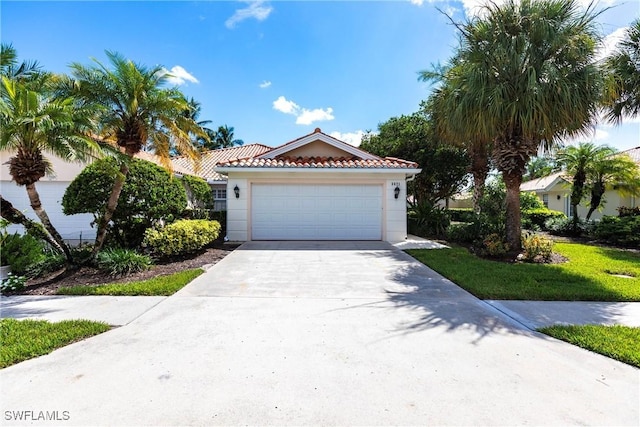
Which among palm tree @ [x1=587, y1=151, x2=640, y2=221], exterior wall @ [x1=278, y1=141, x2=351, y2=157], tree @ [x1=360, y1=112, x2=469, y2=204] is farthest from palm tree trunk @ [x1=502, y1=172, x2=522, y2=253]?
palm tree @ [x1=587, y1=151, x2=640, y2=221]

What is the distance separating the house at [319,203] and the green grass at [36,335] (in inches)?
311

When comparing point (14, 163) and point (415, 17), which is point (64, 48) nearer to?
point (14, 163)

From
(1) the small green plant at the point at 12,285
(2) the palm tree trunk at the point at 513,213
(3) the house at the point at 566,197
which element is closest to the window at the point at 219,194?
(1) the small green plant at the point at 12,285

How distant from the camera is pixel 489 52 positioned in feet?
27.4

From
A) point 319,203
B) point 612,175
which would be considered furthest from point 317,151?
point 612,175

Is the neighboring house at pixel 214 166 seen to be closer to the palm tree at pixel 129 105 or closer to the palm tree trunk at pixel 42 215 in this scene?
the palm tree at pixel 129 105

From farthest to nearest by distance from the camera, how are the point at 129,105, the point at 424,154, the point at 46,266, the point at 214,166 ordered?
the point at 424,154 → the point at 214,166 → the point at 46,266 → the point at 129,105

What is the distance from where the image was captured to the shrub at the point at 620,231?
38.1 feet

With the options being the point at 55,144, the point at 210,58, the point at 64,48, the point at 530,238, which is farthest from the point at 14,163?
the point at 530,238

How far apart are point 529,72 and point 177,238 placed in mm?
10615

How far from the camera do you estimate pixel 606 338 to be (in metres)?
3.86

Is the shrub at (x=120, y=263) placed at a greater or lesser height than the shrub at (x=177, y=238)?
lesser

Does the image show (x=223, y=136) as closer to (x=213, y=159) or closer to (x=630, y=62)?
(x=213, y=159)

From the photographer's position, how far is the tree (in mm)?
17125
